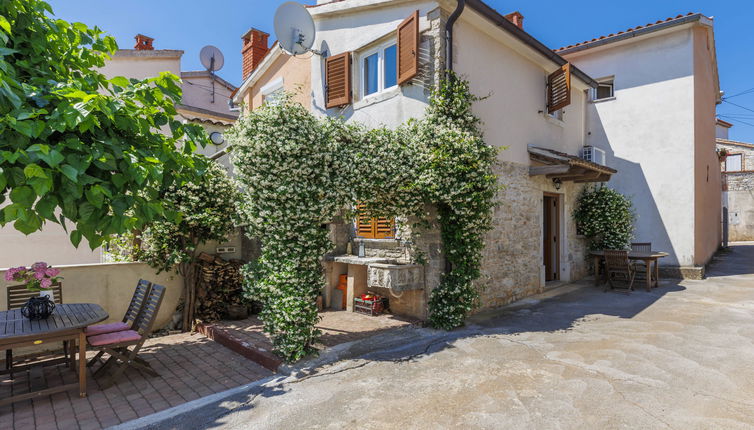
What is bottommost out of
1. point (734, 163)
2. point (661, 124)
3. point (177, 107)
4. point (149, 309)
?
point (149, 309)

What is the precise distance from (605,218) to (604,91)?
479cm

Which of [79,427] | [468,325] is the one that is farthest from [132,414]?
[468,325]

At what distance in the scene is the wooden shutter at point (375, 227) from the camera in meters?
7.52

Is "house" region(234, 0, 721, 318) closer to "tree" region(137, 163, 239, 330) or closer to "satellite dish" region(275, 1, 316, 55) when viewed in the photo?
"satellite dish" region(275, 1, 316, 55)

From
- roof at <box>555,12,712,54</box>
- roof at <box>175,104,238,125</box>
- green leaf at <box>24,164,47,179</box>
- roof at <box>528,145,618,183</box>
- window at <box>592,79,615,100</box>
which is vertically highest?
roof at <box>555,12,712,54</box>

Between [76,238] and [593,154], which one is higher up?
[593,154]

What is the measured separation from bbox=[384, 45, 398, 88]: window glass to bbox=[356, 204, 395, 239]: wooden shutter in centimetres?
269

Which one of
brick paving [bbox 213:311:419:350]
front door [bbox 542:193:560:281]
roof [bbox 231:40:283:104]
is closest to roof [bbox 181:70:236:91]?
roof [bbox 231:40:283:104]

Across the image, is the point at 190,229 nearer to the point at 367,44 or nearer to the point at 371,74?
the point at 371,74

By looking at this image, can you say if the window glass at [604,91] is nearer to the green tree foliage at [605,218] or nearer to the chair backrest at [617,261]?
the green tree foliage at [605,218]

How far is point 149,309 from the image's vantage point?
502cm

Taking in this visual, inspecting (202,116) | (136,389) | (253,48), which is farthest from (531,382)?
(253,48)

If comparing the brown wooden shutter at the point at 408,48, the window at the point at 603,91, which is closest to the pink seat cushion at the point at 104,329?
the brown wooden shutter at the point at 408,48

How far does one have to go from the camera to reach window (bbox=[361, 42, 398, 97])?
7.72m
